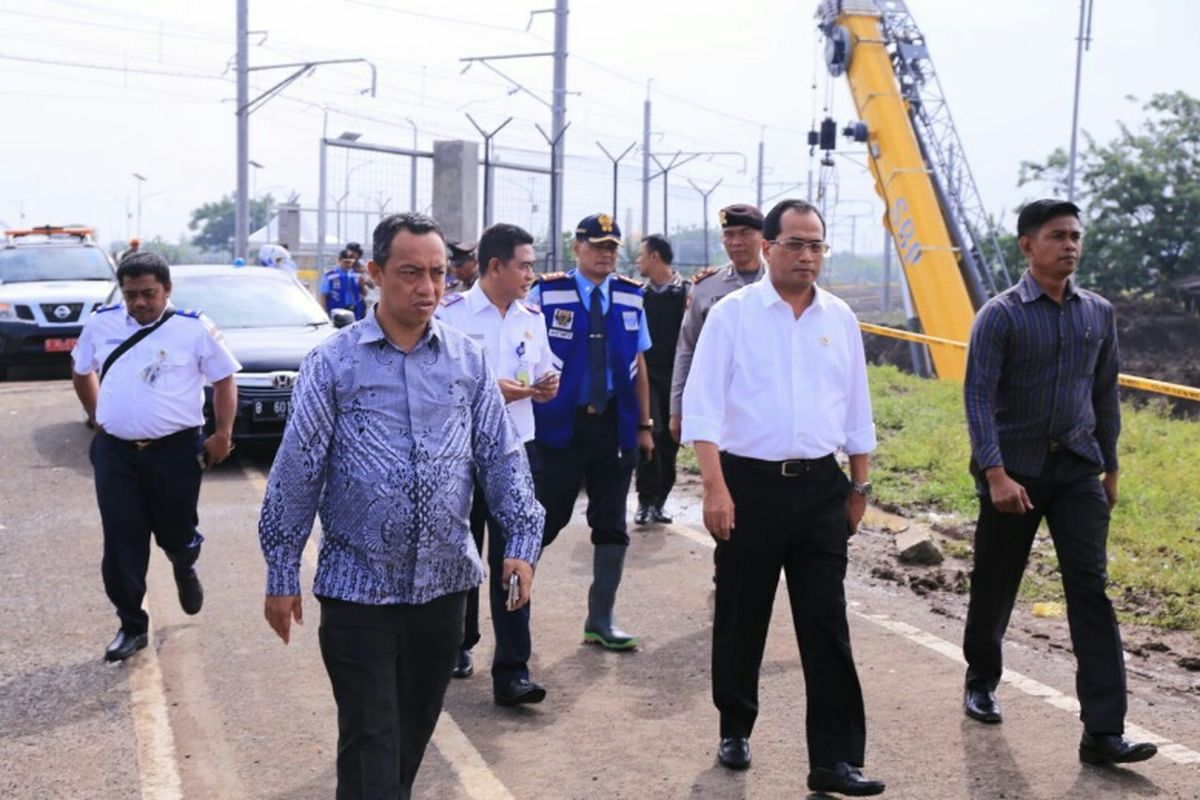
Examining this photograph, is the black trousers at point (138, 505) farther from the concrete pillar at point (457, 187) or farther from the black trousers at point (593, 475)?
the concrete pillar at point (457, 187)

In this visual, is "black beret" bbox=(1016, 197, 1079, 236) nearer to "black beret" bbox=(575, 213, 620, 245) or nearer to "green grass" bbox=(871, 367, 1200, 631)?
"black beret" bbox=(575, 213, 620, 245)

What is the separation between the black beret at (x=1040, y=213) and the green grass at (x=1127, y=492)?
105 inches

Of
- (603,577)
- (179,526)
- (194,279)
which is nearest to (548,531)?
(603,577)

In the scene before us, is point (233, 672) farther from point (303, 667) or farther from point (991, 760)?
point (991, 760)

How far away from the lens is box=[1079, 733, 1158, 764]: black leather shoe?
526 centimetres

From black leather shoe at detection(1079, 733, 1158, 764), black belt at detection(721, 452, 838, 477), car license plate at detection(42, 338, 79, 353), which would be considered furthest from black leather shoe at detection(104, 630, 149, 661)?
car license plate at detection(42, 338, 79, 353)

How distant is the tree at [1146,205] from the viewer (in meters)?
35.6

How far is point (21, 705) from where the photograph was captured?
6.24 metres

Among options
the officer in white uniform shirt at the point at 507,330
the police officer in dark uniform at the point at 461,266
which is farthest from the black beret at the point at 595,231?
the police officer in dark uniform at the point at 461,266

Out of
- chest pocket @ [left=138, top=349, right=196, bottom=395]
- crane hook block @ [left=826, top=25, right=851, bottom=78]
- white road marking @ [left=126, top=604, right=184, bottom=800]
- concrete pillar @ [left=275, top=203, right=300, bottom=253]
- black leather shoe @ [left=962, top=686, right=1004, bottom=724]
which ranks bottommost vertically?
white road marking @ [left=126, top=604, right=184, bottom=800]

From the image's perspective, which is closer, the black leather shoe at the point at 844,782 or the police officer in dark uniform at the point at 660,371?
the black leather shoe at the point at 844,782

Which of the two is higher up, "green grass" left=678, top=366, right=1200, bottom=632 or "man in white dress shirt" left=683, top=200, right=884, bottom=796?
"man in white dress shirt" left=683, top=200, right=884, bottom=796

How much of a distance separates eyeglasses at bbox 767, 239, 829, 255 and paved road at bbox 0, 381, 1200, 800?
1830mm

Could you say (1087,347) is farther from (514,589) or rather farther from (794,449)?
(514,589)
